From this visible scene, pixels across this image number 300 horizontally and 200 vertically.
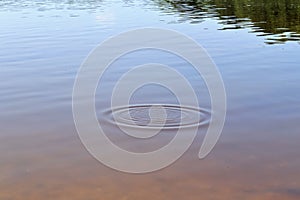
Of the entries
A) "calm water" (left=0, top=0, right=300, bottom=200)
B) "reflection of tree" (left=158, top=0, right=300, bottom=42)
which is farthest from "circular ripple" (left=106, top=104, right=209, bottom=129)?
"reflection of tree" (left=158, top=0, right=300, bottom=42)

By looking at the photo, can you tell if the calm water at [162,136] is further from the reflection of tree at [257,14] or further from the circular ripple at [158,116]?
the reflection of tree at [257,14]

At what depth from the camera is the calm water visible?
18.8 feet

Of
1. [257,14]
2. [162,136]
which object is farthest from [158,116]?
[257,14]

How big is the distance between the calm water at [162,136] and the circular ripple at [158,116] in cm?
22

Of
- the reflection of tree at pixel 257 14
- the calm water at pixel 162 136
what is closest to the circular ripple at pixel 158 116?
the calm water at pixel 162 136

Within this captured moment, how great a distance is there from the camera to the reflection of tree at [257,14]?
19.7 m

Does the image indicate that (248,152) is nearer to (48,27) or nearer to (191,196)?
(191,196)

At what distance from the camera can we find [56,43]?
17391mm

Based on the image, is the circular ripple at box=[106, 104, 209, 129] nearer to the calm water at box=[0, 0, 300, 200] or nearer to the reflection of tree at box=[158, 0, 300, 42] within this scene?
the calm water at box=[0, 0, 300, 200]

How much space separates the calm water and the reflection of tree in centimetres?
58

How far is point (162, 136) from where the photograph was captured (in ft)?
24.3

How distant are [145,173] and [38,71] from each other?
23.8 feet

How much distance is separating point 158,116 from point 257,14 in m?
18.8

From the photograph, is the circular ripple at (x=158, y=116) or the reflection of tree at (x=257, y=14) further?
the reflection of tree at (x=257, y=14)
